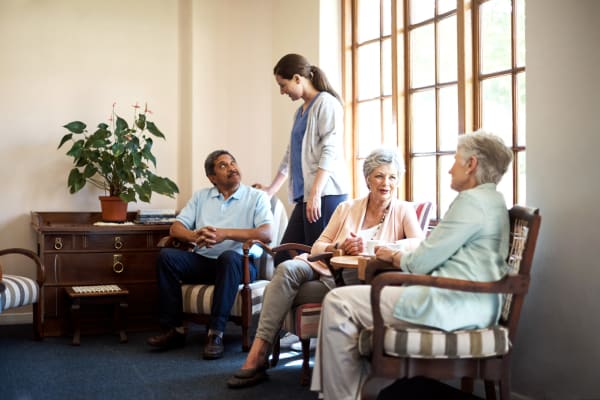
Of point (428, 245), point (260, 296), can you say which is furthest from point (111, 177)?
point (428, 245)

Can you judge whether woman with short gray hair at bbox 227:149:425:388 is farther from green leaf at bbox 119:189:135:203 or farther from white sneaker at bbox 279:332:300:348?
green leaf at bbox 119:189:135:203

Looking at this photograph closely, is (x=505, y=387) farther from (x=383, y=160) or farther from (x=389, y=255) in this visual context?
(x=383, y=160)

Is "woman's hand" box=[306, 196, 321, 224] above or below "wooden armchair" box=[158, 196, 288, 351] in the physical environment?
above

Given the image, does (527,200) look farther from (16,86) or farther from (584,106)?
(16,86)

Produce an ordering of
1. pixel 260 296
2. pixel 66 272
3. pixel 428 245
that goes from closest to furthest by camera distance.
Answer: pixel 428 245 < pixel 260 296 < pixel 66 272

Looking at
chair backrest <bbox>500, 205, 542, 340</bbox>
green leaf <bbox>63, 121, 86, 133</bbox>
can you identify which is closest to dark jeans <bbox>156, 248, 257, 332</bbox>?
green leaf <bbox>63, 121, 86, 133</bbox>

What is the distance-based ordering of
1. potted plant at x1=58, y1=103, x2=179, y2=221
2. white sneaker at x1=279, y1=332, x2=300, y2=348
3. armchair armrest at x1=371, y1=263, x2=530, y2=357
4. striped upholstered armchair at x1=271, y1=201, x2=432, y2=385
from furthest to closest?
potted plant at x1=58, y1=103, x2=179, y2=221
white sneaker at x1=279, y1=332, x2=300, y2=348
striped upholstered armchair at x1=271, y1=201, x2=432, y2=385
armchair armrest at x1=371, y1=263, x2=530, y2=357

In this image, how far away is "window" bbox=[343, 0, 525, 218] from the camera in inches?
141

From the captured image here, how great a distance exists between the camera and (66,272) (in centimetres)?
485

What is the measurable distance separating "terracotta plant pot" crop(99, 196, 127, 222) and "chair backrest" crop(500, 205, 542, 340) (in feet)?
10.4

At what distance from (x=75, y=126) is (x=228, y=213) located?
4.50 ft

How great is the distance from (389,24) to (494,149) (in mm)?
2054

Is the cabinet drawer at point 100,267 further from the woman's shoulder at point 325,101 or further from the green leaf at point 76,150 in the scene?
the woman's shoulder at point 325,101

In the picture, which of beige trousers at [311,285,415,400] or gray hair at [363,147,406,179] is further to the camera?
gray hair at [363,147,406,179]
